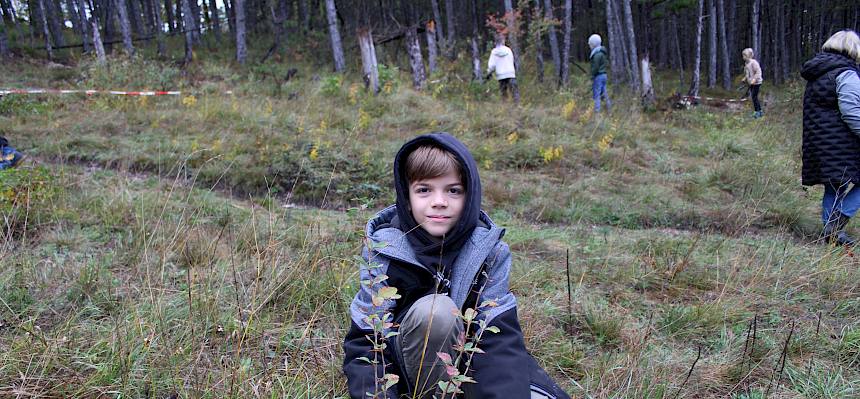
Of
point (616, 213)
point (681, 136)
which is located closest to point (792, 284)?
point (616, 213)

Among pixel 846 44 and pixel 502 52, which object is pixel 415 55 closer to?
pixel 502 52

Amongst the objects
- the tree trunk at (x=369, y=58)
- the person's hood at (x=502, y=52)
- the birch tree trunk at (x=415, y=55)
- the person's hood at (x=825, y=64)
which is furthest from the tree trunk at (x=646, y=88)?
the person's hood at (x=825, y=64)

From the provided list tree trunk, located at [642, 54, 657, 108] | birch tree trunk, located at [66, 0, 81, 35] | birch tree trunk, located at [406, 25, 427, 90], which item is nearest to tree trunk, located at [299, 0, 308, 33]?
birch tree trunk, located at [66, 0, 81, 35]

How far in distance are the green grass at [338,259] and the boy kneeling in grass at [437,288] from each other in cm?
24

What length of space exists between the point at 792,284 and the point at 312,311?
2.88 m

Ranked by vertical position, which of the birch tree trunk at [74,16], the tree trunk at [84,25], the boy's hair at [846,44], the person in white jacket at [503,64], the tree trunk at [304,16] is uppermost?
the birch tree trunk at [74,16]

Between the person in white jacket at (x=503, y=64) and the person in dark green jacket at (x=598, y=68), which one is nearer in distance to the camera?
the person in white jacket at (x=503, y=64)

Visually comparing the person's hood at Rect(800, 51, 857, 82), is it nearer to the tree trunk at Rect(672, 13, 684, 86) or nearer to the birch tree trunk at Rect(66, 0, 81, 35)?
the tree trunk at Rect(672, 13, 684, 86)

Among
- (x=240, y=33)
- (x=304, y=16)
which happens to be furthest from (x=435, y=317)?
(x=304, y=16)

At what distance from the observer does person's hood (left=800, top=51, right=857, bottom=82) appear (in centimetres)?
399

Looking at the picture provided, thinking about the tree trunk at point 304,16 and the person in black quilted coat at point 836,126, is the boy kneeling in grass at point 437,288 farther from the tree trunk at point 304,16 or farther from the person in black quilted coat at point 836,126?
the tree trunk at point 304,16

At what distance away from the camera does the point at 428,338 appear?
5.45ft

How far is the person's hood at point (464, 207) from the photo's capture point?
1.81 meters

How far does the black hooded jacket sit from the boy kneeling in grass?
3617 millimetres
